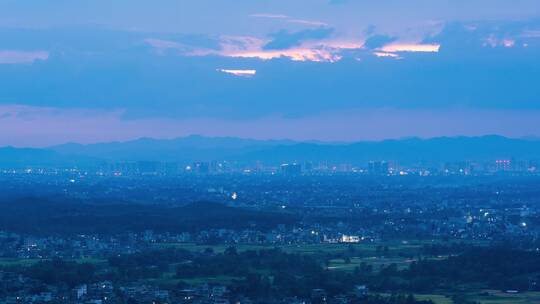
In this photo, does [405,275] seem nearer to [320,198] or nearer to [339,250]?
[339,250]

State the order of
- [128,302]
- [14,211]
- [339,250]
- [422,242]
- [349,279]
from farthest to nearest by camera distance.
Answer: [14,211], [422,242], [339,250], [349,279], [128,302]

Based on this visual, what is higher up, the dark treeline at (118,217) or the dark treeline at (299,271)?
the dark treeline at (118,217)

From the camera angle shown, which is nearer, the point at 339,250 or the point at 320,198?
the point at 339,250

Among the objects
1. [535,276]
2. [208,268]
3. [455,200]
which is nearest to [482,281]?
[535,276]

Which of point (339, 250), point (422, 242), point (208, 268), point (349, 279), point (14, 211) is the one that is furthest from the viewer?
point (14, 211)

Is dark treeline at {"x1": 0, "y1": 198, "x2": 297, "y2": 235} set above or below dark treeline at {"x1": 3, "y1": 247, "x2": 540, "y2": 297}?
above

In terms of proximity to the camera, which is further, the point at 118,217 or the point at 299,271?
the point at 118,217

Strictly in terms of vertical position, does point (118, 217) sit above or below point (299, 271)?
above

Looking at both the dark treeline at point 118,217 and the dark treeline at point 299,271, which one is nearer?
the dark treeline at point 299,271

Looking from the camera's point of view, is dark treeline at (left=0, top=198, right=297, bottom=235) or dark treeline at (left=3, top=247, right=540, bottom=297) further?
dark treeline at (left=0, top=198, right=297, bottom=235)
